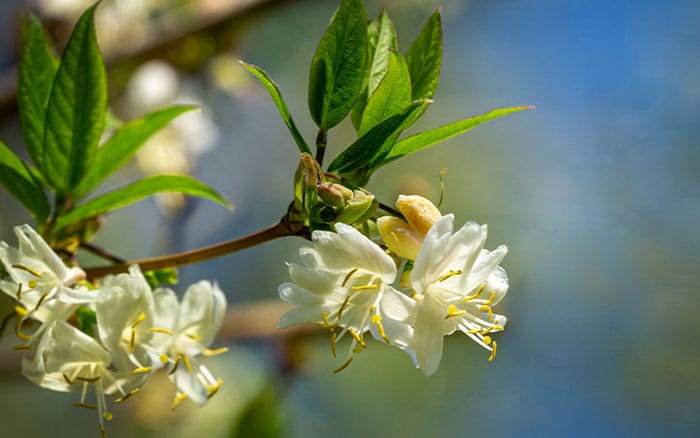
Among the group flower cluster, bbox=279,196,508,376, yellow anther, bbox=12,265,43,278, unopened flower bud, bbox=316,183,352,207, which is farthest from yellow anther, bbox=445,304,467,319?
yellow anther, bbox=12,265,43,278

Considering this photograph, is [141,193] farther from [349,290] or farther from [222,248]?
[349,290]

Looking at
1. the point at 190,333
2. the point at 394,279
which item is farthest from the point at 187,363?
the point at 394,279

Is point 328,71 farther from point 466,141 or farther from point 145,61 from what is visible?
point 466,141

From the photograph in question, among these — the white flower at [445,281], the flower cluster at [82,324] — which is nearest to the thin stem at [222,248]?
the flower cluster at [82,324]

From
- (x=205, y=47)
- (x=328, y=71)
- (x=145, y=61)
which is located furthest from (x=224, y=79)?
(x=328, y=71)

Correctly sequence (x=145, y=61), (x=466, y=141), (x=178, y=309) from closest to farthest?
(x=178, y=309) → (x=145, y=61) → (x=466, y=141)

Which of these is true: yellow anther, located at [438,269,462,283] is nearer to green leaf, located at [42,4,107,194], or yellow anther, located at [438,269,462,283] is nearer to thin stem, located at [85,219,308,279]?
thin stem, located at [85,219,308,279]

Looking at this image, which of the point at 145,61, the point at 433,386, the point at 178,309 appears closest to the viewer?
the point at 178,309

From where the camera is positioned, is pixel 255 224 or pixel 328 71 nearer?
pixel 328 71
